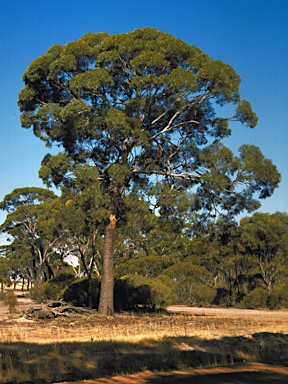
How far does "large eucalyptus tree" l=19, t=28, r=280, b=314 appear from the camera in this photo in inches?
937

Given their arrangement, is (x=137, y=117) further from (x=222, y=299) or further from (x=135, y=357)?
(x=222, y=299)

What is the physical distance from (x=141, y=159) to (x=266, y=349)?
1443 cm

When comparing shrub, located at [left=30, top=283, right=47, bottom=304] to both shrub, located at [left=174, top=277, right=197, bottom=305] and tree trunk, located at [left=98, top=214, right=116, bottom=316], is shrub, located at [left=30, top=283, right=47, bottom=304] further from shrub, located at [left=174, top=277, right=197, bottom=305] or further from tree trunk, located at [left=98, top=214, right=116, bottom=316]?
shrub, located at [left=174, top=277, right=197, bottom=305]

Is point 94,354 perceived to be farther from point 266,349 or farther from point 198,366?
point 266,349

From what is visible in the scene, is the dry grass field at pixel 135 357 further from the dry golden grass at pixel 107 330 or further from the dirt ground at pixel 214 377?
the dry golden grass at pixel 107 330

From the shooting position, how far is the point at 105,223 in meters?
25.4

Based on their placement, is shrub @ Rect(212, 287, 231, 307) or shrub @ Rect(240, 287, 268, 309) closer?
shrub @ Rect(240, 287, 268, 309)

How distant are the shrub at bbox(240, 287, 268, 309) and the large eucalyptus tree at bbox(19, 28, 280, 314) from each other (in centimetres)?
1639

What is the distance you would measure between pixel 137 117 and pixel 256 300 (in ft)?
71.5

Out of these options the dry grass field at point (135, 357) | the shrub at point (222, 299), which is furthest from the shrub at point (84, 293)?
the shrub at point (222, 299)

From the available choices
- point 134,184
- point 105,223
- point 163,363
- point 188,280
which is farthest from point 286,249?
point 163,363

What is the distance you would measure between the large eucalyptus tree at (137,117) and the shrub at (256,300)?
53.8 feet

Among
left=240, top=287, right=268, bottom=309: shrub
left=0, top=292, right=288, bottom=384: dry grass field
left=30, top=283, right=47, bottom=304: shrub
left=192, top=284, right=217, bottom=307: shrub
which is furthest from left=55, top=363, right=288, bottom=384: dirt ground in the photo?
left=192, top=284, right=217, bottom=307: shrub

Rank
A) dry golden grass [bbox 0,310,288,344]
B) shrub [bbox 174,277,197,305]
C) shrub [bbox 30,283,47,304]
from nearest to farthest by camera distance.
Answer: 1. dry golden grass [bbox 0,310,288,344]
2. shrub [bbox 30,283,47,304]
3. shrub [bbox 174,277,197,305]
